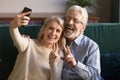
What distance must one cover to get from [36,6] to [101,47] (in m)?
2.19

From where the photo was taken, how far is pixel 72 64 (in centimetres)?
204

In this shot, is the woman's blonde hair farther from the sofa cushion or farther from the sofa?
the sofa cushion

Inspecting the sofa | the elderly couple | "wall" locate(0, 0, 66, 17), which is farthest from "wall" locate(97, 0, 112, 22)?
the elderly couple

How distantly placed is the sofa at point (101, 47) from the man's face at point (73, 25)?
40 centimetres

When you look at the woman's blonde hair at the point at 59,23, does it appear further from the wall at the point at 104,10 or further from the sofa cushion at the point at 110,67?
the wall at the point at 104,10

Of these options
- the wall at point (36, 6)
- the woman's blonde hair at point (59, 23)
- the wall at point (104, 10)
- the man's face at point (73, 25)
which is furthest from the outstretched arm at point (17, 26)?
the wall at point (104, 10)

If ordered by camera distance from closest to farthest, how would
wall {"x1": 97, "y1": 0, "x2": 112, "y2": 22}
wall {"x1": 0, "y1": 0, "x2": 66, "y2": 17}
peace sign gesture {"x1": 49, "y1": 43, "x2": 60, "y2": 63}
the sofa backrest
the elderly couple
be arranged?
peace sign gesture {"x1": 49, "y1": 43, "x2": 60, "y2": 63} < the elderly couple < the sofa backrest < wall {"x1": 0, "y1": 0, "x2": 66, "y2": 17} < wall {"x1": 97, "y1": 0, "x2": 112, "y2": 22}

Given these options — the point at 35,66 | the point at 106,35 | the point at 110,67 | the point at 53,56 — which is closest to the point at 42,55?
the point at 35,66

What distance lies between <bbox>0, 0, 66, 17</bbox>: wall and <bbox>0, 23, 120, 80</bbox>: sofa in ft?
6.20

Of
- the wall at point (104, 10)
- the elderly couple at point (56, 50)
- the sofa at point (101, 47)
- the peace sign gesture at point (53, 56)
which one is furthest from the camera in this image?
the wall at point (104, 10)

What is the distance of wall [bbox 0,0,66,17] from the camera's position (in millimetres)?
4578

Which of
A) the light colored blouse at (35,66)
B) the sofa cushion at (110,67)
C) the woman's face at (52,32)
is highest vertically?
the woman's face at (52,32)

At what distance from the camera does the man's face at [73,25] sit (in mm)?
2225

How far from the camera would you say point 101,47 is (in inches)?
107
